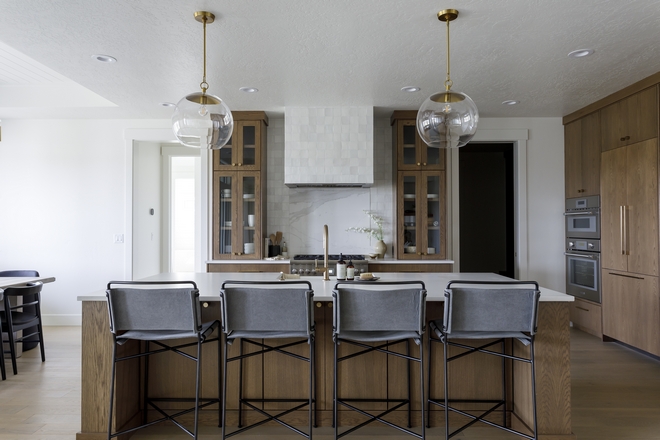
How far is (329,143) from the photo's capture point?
16.1 ft

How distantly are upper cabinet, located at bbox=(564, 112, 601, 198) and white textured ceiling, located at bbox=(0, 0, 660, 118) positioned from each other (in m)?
0.32

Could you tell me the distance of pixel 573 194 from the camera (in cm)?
518

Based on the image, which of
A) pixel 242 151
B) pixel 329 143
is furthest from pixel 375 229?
pixel 242 151

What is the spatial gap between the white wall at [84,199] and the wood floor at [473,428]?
125 centimetres

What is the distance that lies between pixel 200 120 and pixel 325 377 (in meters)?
1.71

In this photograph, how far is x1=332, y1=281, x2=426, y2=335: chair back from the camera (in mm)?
2248

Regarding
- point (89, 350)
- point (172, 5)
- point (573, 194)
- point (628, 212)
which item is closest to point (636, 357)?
point (628, 212)

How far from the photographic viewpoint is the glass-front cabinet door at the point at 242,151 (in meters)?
5.04

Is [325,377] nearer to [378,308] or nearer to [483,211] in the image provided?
[378,308]

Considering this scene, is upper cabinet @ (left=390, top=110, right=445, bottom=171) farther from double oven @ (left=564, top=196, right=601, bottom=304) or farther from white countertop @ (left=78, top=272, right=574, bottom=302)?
white countertop @ (left=78, top=272, right=574, bottom=302)

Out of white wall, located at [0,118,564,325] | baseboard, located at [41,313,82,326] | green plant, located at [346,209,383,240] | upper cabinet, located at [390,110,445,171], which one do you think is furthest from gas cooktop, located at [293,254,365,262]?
baseboard, located at [41,313,82,326]

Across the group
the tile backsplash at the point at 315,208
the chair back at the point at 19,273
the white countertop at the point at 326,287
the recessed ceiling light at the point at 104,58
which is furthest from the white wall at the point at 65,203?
the white countertop at the point at 326,287

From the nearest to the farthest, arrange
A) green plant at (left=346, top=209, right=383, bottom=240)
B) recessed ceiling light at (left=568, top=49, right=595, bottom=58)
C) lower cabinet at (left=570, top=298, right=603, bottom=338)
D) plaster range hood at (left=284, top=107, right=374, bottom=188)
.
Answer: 1. recessed ceiling light at (left=568, top=49, right=595, bottom=58)
2. lower cabinet at (left=570, top=298, right=603, bottom=338)
3. plaster range hood at (left=284, top=107, right=374, bottom=188)
4. green plant at (left=346, top=209, right=383, bottom=240)

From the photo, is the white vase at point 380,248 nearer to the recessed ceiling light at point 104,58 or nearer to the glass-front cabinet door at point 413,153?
the glass-front cabinet door at point 413,153
